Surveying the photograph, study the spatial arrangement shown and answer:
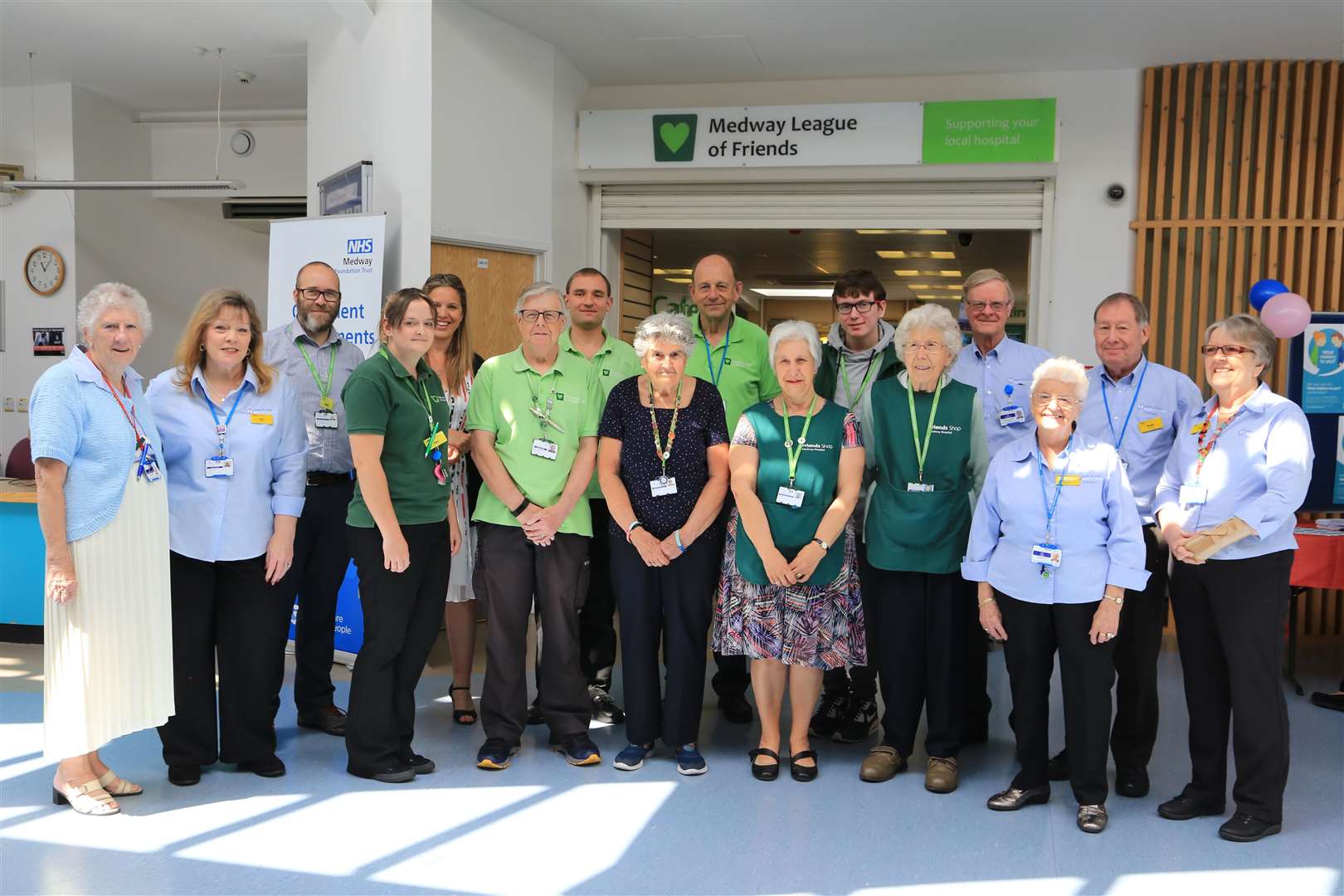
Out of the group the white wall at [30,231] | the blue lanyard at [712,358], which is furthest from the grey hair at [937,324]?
the white wall at [30,231]

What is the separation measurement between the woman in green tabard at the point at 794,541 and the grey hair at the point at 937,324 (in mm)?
309

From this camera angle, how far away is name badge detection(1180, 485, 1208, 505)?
3197 millimetres

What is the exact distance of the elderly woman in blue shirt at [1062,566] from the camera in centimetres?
321

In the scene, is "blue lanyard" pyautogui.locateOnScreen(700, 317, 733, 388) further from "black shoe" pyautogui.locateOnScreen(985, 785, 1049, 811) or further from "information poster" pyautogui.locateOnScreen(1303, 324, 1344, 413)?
"information poster" pyautogui.locateOnScreen(1303, 324, 1344, 413)

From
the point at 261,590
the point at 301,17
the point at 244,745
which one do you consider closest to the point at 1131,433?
the point at 261,590

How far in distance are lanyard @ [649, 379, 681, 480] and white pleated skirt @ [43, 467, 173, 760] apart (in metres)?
1.60

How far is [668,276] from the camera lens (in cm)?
1697

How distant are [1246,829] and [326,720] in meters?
3.28

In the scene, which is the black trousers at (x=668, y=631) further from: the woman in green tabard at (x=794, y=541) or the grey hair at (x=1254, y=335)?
the grey hair at (x=1254, y=335)

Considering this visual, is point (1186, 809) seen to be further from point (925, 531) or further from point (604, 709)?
point (604, 709)

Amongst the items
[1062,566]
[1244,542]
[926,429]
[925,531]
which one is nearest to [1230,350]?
[1244,542]

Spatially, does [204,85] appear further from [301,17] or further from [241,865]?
[241,865]

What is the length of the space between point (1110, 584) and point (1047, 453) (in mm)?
440

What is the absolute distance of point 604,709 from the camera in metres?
4.39
